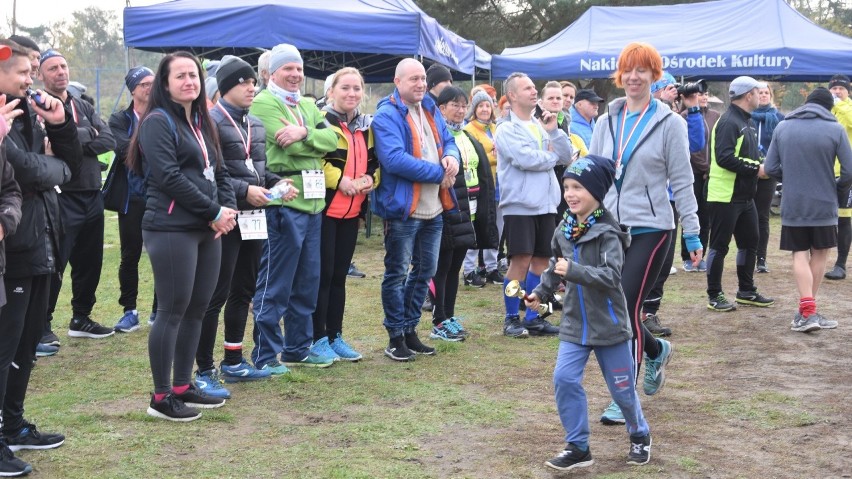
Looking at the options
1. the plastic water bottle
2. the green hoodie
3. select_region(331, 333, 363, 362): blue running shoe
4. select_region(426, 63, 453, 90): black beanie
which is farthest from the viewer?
select_region(426, 63, 453, 90): black beanie

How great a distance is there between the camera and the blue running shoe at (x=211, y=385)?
5.56m

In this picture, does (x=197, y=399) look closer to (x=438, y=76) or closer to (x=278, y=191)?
(x=278, y=191)

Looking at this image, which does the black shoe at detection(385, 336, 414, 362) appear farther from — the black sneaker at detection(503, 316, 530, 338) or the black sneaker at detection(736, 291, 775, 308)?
the black sneaker at detection(736, 291, 775, 308)

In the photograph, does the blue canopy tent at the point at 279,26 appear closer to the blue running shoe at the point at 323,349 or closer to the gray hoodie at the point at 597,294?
the blue running shoe at the point at 323,349

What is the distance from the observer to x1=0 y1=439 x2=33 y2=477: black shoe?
421cm

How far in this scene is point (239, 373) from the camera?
6000 millimetres

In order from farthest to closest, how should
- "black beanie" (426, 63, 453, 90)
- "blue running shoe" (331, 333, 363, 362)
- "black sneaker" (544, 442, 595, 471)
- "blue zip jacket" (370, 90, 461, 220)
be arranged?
"black beanie" (426, 63, 453, 90) < "blue running shoe" (331, 333, 363, 362) < "blue zip jacket" (370, 90, 461, 220) < "black sneaker" (544, 442, 595, 471)

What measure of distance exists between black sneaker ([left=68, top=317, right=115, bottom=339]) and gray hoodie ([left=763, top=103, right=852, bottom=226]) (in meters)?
5.57

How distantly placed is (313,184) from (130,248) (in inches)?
96.4

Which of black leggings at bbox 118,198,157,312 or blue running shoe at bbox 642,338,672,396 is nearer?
blue running shoe at bbox 642,338,672,396

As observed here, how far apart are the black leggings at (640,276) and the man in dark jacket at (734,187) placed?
3593mm

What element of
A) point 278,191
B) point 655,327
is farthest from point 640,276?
point 655,327

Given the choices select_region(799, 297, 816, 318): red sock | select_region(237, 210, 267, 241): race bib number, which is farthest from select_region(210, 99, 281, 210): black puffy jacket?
select_region(799, 297, 816, 318): red sock

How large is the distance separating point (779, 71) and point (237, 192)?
485 inches
